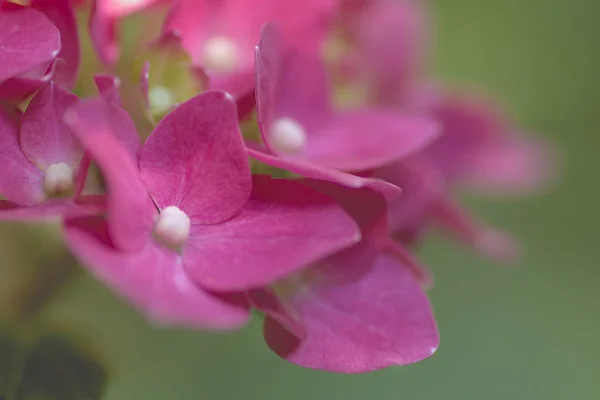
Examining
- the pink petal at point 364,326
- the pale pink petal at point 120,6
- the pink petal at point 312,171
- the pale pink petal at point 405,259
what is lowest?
the pink petal at point 364,326

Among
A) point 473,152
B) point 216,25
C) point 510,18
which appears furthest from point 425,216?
point 510,18

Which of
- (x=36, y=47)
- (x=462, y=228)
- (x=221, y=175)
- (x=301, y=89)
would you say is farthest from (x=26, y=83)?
(x=462, y=228)

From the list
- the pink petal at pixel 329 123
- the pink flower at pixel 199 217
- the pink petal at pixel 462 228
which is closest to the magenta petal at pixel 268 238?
the pink flower at pixel 199 217

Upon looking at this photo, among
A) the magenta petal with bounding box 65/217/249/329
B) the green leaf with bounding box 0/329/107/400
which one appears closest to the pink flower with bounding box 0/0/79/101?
the magenta petal with bounding box 65/217/249/329

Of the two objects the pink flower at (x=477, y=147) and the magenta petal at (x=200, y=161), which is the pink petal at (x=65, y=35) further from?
the pink flower at (x=477, y=147)

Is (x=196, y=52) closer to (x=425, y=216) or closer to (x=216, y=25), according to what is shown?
(x=216, y=25)

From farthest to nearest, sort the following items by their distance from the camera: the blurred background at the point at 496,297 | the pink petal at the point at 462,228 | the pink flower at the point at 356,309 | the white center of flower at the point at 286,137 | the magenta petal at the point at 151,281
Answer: the blurred background at the point at 496,297 → the pink petal at the point at 462,228 → the white center of flower at the point at 286,137 → the pink flower at the point at 356,309 → the magenta petal at the point at 151,281

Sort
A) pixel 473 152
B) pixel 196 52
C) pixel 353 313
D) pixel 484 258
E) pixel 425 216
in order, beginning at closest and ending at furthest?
1. pixel 353 313
2. pixel 196 52
3. pixel 425 216
4. pixel 473 152
5. pixel 484 258
